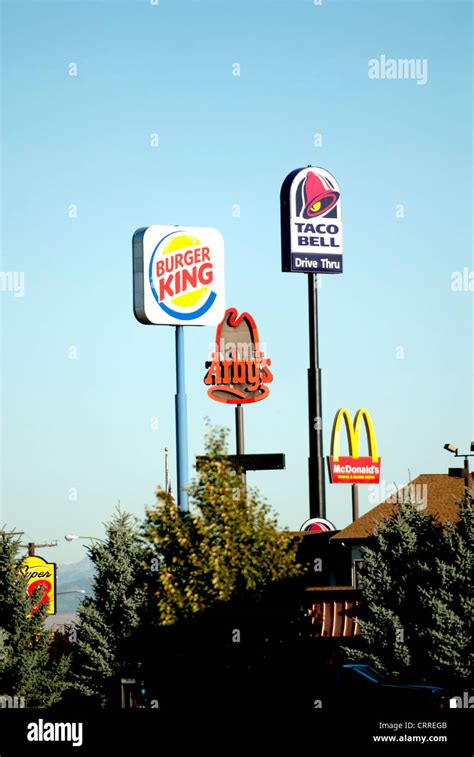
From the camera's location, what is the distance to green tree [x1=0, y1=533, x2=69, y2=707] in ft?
172

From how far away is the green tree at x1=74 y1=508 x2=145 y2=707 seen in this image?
54.4 metres

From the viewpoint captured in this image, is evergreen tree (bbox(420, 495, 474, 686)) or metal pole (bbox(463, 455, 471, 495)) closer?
evergreen tree (bbox(420, 495, 474, 686))

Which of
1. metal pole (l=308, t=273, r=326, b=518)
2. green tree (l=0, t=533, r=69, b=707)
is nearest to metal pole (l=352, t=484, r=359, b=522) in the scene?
metal pole (l=308, t=273, r=326, b=518)

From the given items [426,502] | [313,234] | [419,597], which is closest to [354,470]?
[426,502]

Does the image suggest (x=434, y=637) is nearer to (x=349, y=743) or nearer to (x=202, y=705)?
(x=202, y=705)

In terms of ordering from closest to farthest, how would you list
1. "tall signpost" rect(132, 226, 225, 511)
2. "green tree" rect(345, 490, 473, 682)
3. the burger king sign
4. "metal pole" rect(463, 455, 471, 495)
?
"tall signpost" rect(132, 226, 225, 511) → the burger king sign → "green tree" rect(345, 490, 473, 682) → "metal pole" rect(463, 455, 471, 495)

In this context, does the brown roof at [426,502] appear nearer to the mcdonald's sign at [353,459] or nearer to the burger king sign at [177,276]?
the mcdonald's sign at [353,459]

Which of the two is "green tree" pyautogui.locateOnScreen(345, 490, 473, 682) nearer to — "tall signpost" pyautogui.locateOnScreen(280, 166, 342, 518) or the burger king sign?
the burger king sign

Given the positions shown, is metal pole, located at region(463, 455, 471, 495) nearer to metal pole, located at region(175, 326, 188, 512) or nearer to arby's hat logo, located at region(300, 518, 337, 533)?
arby's hat logo, located at region(300, 518, 337, 533)

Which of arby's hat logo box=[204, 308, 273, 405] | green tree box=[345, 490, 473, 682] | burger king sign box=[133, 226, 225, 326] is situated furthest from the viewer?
arby's hat logo box=[204, 308, 273, 405]

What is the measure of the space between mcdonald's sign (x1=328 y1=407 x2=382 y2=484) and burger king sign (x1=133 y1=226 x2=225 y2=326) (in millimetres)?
17629

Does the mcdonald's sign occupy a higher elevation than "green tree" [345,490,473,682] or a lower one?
higher

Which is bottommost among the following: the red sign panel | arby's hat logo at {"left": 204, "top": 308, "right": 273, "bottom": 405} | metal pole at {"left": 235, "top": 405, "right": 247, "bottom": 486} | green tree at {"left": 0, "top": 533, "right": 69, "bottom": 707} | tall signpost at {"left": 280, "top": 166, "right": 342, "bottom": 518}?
green tree at {"left": 0, "top": 533, "right": 69, "bottom": 707}

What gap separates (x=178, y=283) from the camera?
40.7 meters
